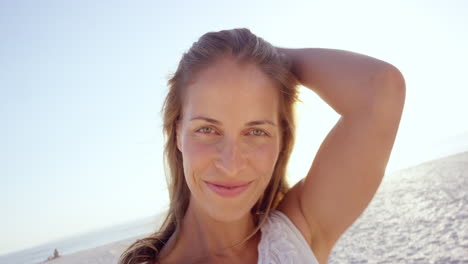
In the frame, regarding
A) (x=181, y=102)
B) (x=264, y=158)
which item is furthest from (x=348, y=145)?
(x=181, y=102)

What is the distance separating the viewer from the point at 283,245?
1778 mm

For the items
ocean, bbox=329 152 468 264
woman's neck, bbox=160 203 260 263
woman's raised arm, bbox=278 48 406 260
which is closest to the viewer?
woman's raised arm, bbox=278 48 406 260

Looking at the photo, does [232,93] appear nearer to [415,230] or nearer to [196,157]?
[196,157]

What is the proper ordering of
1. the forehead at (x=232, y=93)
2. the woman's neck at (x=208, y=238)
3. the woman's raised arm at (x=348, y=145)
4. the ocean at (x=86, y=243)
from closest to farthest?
the forehead at (x=232, y=93), the woman's raised arm at (x=348, y=145), the woman's neck at (x=208, y=238), the ocean at (x=86, y=243)

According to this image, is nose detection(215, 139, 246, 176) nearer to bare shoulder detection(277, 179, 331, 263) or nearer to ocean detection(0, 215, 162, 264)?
bare shoulder detection(277, 179, 331, 263)

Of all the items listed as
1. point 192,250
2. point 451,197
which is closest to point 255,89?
point 192,250

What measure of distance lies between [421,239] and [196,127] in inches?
281

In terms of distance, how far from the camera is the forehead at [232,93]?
1.66 metres

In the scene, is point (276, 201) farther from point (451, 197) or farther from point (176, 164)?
point (451, 197)

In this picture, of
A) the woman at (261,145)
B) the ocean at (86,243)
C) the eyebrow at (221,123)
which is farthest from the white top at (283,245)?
the ocean at (86,243)

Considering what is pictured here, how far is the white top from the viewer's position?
67.5 inches

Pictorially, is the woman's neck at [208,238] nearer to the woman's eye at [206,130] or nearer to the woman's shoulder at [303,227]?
the woman's shoulder at [303,227]

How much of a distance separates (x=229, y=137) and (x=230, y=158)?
86 mm

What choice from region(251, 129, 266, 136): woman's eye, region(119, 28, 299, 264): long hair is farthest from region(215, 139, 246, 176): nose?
region(119, 28, 299, 264): long hair
